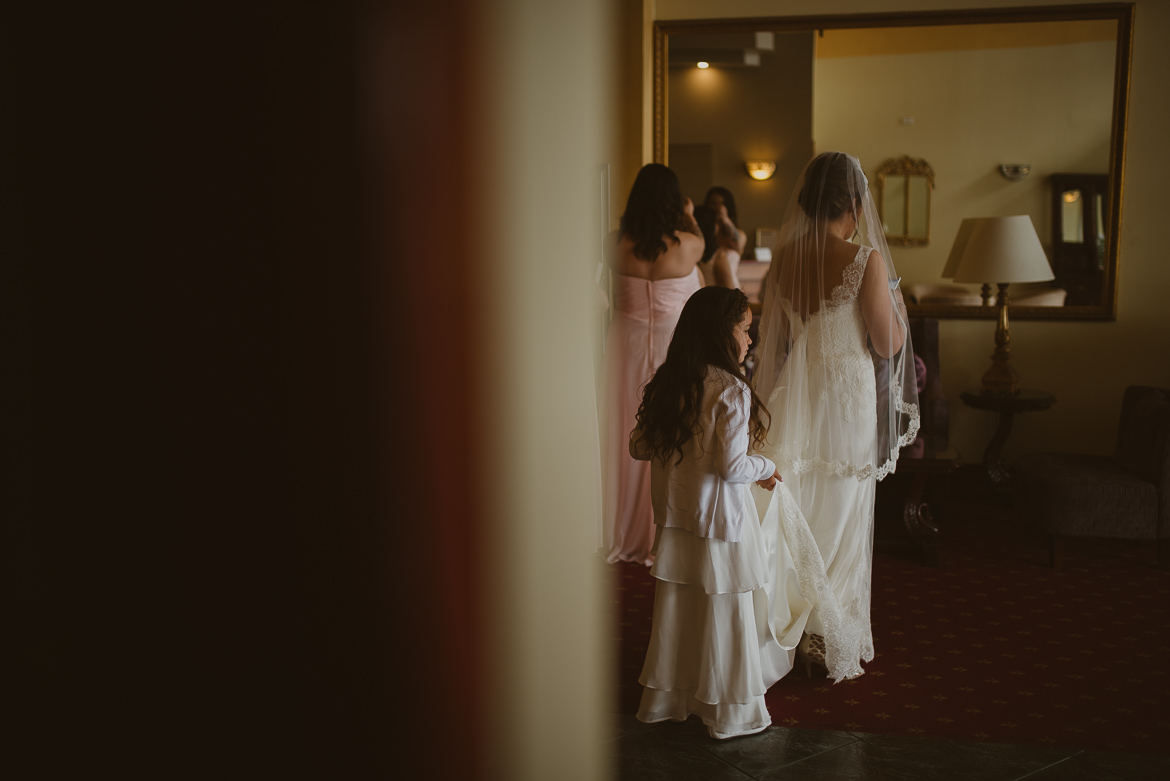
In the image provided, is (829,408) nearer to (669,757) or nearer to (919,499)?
(669,757)

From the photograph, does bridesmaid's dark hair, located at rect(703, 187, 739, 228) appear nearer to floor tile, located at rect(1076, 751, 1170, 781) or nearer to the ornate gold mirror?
the ornate gold mirror

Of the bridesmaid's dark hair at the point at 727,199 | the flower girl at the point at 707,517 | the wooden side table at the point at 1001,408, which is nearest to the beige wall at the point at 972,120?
the bridesmaid's dark hair at the point at 727,199

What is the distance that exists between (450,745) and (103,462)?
19 centimetres

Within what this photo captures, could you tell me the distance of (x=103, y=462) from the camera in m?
0.31

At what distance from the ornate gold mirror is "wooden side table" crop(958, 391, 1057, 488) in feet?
3.31

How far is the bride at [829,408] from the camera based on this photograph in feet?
9.12

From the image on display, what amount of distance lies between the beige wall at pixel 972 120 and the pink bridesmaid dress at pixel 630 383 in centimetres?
199

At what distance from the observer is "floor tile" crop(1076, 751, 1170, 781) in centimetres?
229

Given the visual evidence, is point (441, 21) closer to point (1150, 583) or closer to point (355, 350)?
point (355, 350)

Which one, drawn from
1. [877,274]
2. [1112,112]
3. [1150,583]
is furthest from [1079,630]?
[1112,112]

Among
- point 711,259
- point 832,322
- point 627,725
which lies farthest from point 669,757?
point 711,259

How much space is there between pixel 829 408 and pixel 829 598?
1.95 feet

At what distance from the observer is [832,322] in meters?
2.84

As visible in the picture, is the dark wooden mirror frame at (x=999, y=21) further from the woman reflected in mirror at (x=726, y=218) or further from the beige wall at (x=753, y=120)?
the woman reflected in mirror at (x=726, y=218)
